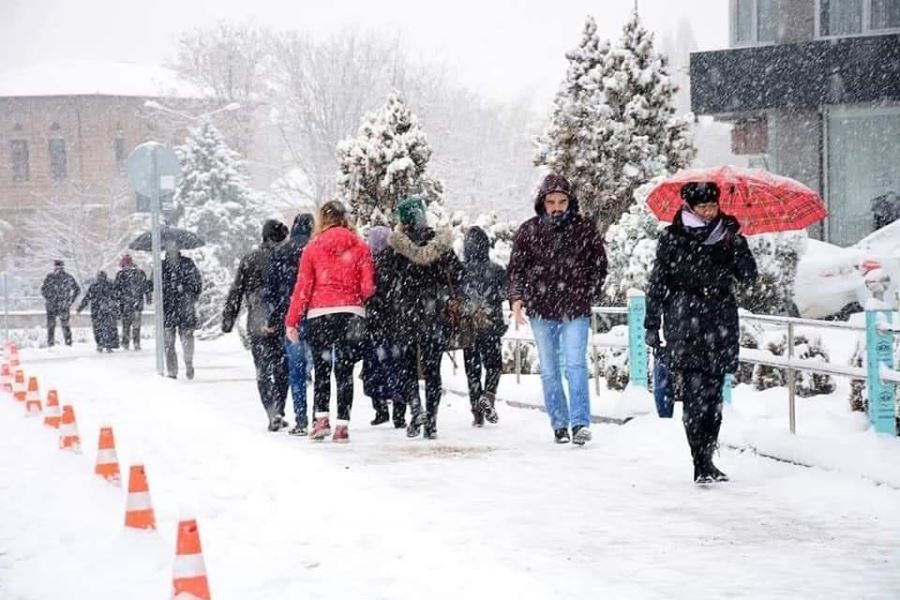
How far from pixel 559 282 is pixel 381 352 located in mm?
2068

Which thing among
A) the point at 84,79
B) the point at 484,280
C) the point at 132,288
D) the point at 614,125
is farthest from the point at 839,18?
the point at 84,79

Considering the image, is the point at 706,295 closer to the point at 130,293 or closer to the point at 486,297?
the point at 486,297

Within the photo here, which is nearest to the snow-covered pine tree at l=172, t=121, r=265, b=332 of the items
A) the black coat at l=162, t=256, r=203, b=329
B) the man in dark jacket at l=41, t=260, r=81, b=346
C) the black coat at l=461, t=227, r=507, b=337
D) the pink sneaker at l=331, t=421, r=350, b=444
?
the man in dark jacket at l=41, t=260, r=81, b=346

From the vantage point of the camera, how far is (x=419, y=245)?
423 inches

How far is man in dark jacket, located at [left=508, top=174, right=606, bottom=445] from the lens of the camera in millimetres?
10039

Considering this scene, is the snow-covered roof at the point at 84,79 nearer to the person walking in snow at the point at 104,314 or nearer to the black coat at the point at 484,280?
the person walking in snow at the point at 104,314

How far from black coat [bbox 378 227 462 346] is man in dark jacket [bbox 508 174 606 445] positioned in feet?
2.45

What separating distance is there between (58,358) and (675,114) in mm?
13452

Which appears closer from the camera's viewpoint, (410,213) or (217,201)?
(410,213)

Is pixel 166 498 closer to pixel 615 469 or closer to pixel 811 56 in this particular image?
pixel 615 469

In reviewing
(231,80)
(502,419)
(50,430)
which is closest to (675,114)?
(502,419)

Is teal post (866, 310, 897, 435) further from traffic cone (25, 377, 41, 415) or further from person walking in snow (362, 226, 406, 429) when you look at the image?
traffic cone (25, 377, 41, 415)

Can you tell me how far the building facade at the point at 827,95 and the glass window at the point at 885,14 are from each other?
0.02 m

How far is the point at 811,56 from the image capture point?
23.7 meters
